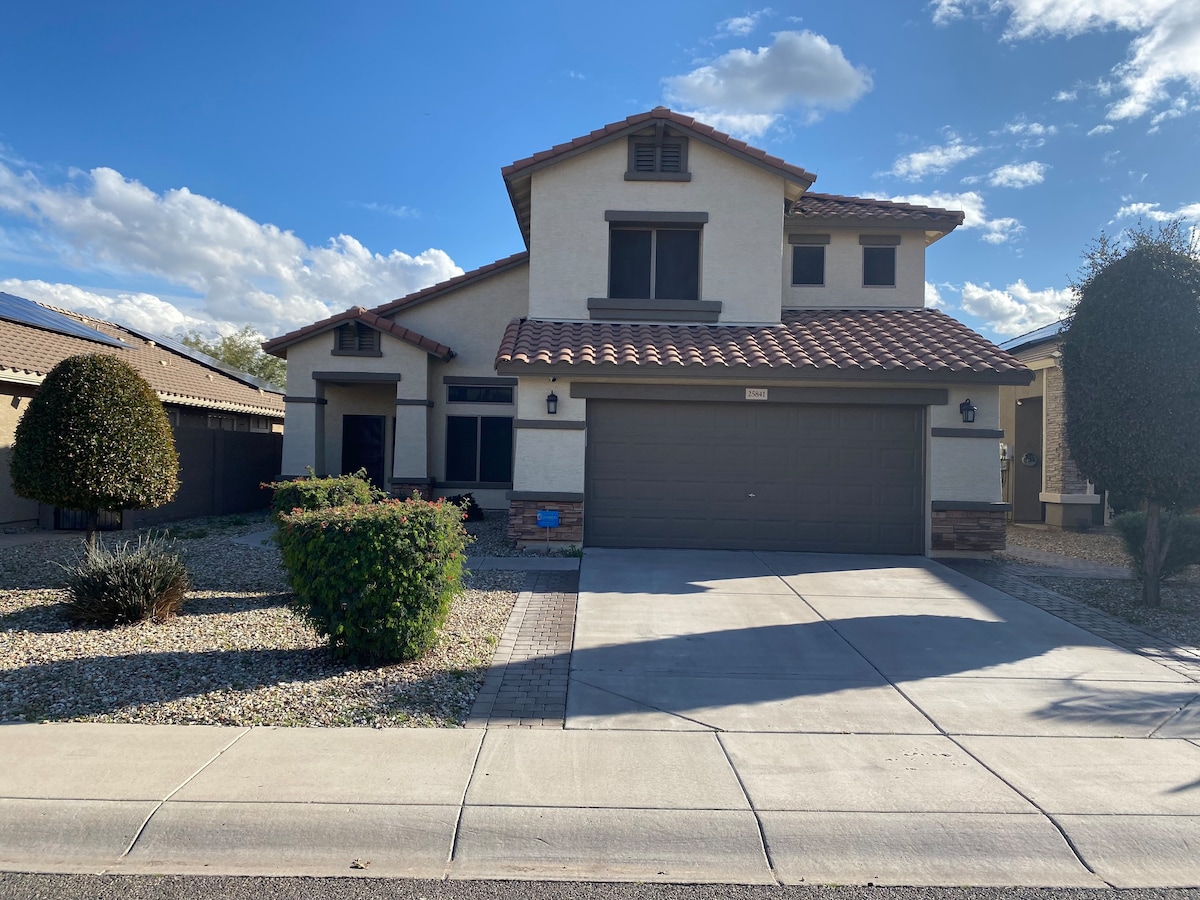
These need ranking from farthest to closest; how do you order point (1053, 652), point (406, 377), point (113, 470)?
point (406, 377) < point (113, 470) < point (1053, 652)

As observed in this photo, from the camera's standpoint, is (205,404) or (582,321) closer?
(582,321)

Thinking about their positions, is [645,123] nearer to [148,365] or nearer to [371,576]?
[371,576]

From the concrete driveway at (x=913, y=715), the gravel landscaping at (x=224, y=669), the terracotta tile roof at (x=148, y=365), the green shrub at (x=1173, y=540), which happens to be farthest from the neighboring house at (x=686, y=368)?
the gravel landscaping at (x=224, y=669)

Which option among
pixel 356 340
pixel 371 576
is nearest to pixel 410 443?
pixel 356 340

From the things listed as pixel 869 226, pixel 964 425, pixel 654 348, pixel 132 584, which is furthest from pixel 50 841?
pixel 869 226

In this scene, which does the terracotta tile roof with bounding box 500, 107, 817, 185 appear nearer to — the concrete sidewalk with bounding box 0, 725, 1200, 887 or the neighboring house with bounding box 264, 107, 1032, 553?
the neighboring house with bounding box 264, 107, 1032, 553

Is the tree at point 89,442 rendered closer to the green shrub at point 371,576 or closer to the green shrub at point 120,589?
the green shrub at point 120,589

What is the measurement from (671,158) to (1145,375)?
8464 millimetres

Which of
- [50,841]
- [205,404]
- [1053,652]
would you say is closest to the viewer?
[50,841]

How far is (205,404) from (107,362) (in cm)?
Result: 951

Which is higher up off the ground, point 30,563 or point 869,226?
point 869,226

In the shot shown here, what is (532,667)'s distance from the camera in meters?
6.77

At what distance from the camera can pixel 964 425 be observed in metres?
12.5

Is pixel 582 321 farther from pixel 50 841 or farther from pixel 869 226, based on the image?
pixel 50 841
